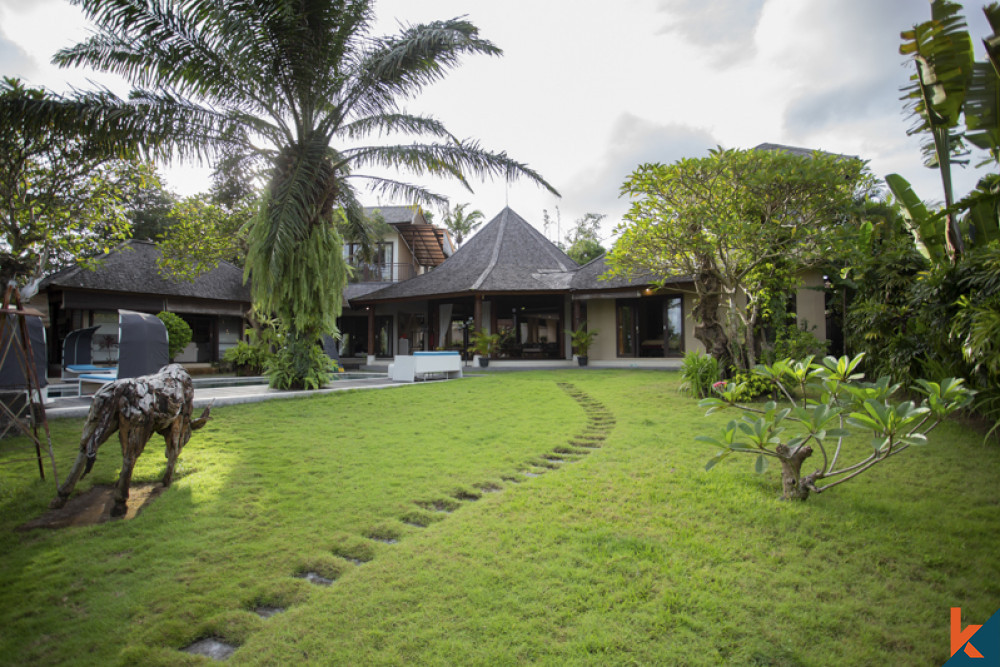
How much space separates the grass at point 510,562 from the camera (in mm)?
2240

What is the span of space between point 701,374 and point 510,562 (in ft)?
23.2

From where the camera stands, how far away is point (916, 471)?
4434mm

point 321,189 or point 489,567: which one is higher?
point 321,189

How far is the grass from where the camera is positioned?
7.35ft

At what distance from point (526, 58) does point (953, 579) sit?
27.4 ft

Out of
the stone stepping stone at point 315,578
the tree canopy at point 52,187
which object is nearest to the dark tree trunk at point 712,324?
the stone stepping stone at point 315,578

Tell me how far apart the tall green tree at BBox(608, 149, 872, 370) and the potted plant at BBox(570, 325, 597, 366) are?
781 centimetres

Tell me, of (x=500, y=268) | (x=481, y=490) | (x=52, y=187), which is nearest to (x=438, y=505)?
(x=481, y=490)

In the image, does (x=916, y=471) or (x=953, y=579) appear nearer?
(x=953, y=579)

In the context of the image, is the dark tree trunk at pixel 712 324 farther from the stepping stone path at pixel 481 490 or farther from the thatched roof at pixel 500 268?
the thatched roof at pixel 500 268

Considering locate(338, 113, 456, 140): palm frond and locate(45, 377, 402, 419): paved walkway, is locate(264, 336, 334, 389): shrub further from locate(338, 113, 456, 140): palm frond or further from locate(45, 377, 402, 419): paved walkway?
locate(338, 113, 456, 140): palm frond

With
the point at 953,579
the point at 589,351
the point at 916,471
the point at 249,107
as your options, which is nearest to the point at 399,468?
the point at 953,579

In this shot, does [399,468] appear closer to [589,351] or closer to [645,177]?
[645,177]

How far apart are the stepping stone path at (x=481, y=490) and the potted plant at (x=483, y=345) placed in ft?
28.9
